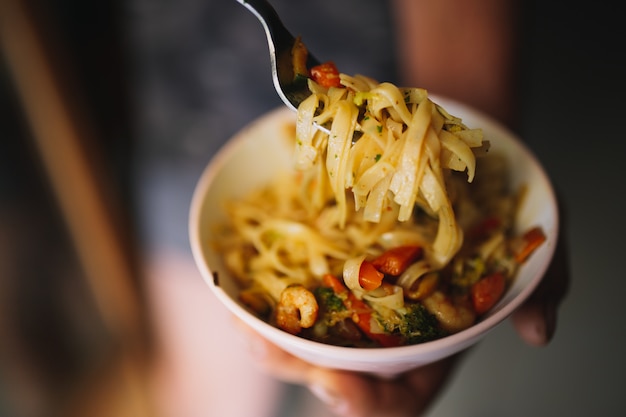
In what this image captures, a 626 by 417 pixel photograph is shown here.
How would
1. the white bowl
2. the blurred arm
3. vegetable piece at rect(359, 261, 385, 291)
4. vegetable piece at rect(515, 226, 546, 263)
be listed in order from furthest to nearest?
1. the blurred arm
2. vegetable piece at rect(515, 226, 546, 263)
3. vegetable piece at rect(359, 261, 385, 291)
4. the white bowl

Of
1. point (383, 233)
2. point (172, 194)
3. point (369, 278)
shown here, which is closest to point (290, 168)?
point (383, 233)

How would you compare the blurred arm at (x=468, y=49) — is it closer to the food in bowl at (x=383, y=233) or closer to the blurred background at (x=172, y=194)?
the blurred background at (x=172, y=194)

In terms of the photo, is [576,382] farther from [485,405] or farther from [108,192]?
[108,192]

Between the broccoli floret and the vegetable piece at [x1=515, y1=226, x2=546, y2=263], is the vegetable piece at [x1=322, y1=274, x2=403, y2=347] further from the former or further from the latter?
the vegetable piece at [x1=515, y1=226, x2=546, y2=263]

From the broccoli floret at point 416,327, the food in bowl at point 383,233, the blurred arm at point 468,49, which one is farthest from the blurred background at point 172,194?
the broccoli floret at point 416,327

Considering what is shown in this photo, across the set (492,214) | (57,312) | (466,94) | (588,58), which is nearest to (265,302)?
(492,214)

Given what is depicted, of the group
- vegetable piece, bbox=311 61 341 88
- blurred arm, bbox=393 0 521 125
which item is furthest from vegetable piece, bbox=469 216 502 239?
blurred arm, bbox=393 0 521 125
